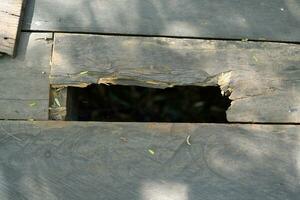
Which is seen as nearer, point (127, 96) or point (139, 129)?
point (139, 129)

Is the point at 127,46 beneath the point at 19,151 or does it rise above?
above

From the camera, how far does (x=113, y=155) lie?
1.79m

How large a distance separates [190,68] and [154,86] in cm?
16

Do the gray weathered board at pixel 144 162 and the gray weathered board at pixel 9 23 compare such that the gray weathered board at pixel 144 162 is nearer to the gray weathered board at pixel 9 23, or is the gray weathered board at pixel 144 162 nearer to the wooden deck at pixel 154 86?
the wooden deck at pixel 154 86

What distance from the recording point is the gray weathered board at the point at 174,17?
1926mm

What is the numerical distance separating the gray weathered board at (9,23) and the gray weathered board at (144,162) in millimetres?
292

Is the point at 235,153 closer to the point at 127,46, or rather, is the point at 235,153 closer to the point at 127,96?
the point at 127,46

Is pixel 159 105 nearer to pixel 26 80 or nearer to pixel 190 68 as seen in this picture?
pixel 190 68

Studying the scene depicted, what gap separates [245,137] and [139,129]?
15.9 inches

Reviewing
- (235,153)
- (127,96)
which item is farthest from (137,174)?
(127,96)

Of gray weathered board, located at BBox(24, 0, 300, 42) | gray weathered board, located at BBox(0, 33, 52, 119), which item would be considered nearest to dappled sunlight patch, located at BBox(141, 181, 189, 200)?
gray weathered board, located at BBox(0, 33, 52, 119)

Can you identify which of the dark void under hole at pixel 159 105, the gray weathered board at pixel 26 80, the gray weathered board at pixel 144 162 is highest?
the gray weathered board at pixel 26 80

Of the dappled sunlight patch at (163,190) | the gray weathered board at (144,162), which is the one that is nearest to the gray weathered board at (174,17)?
the gray weathered board at (144,162)

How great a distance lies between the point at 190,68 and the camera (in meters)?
1.90
